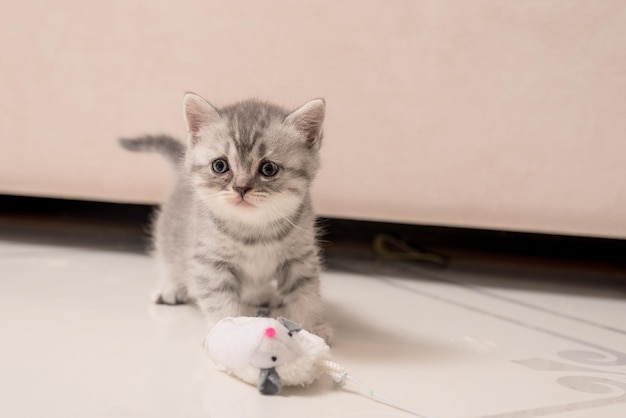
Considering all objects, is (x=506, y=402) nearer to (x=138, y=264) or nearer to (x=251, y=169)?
(x=251, y=169)

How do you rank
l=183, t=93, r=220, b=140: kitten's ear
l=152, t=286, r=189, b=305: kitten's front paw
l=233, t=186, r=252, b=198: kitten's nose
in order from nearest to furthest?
l=233, t=186, r=252, b=198: kitten's nose, l=183, t=93, r=220, b=140: kitten's ear, l=152, t=286, r=189, b=305: kitten's front paw

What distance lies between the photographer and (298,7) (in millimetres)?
1387

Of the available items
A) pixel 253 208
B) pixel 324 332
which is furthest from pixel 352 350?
pixel 253 208

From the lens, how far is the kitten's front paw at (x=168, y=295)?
1286mm

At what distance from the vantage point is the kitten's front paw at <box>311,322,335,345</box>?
1065mm

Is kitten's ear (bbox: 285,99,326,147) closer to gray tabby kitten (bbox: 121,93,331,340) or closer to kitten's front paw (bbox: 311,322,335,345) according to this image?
gray tabby kitten (bbox: 121,93,331,340)

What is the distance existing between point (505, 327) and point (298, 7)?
77cm

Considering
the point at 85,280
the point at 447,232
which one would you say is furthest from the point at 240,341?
the point at 447,232

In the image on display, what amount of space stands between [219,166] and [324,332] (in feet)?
1.05

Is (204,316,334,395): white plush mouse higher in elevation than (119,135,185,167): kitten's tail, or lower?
lower

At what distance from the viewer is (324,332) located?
1.07 metres

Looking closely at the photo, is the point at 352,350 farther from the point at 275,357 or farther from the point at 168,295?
the point at 168,295

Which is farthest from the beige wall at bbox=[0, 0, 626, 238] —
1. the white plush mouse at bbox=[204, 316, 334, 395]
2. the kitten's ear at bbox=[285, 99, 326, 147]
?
the white plush mouse at bbox=[204, 316, 334, 395]

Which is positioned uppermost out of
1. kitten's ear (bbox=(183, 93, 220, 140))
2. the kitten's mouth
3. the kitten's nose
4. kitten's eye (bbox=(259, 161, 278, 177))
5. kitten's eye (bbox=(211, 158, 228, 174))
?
kitten's ear (bbox=(183, 93, 220, 140))
